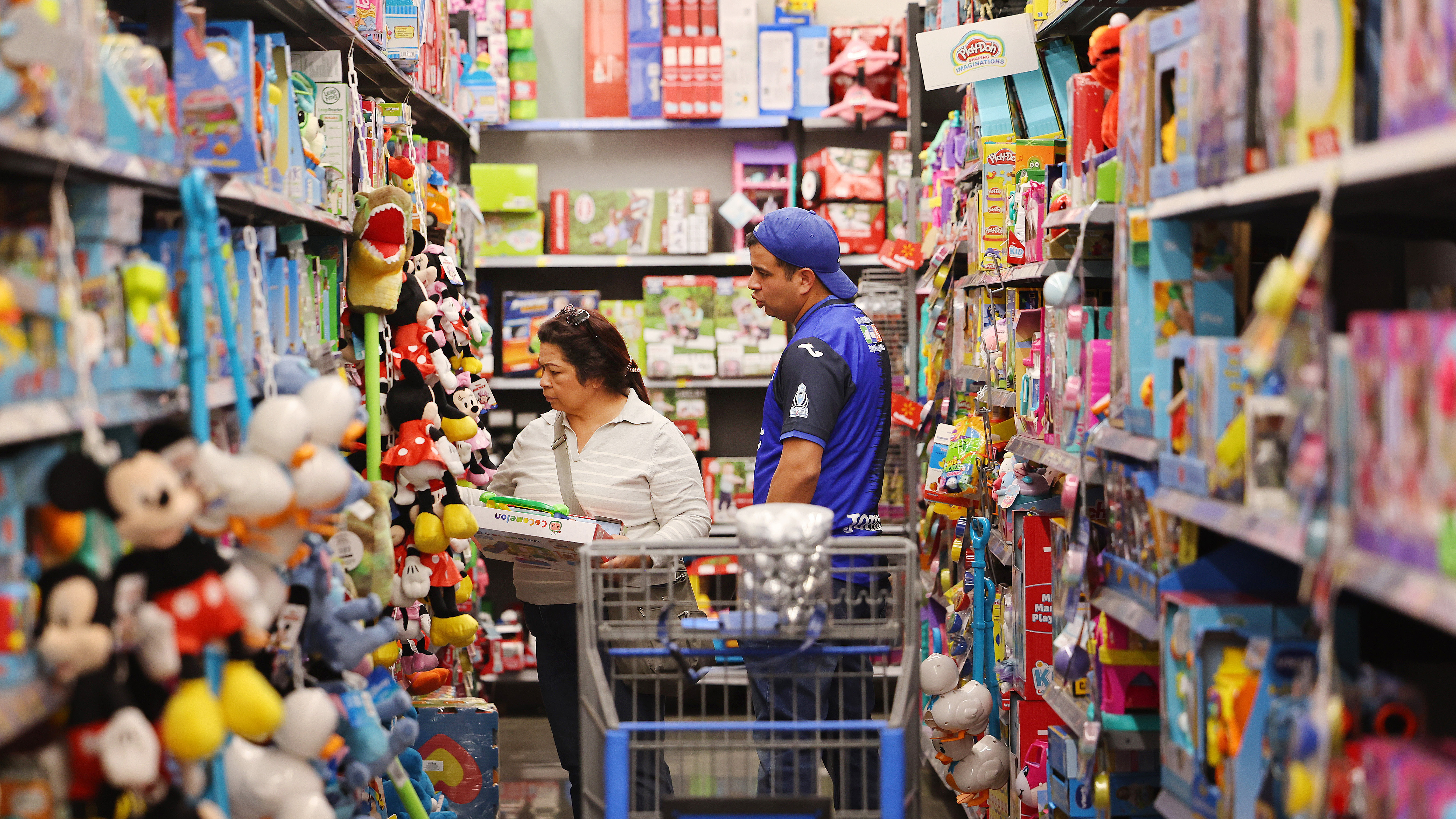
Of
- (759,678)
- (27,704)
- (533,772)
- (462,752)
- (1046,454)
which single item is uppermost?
(1046,454)

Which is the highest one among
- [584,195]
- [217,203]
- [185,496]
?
[584,195]

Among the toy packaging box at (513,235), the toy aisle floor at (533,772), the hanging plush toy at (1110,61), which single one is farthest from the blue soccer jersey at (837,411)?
the toy packaging box at (513,235)

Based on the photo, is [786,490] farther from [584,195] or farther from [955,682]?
[584,195]

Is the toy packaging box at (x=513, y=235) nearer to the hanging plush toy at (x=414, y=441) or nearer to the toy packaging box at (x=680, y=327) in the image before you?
the toy packaging box at (x=680, y=327)

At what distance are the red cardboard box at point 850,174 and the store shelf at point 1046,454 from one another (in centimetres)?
219

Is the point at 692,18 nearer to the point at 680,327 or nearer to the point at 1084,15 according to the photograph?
the point at 680,327

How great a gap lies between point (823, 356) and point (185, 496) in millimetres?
1690

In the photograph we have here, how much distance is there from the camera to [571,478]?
327 centimetres

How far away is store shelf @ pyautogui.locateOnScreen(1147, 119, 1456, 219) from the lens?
1232 millimetres

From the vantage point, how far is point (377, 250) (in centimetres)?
286

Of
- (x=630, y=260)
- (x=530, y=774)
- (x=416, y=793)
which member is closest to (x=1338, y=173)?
(x=416, y=793)

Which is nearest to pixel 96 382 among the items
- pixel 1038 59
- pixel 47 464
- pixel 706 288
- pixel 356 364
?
pixel 47 464

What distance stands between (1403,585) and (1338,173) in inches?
19.3

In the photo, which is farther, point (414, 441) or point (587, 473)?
point (587, 473)
